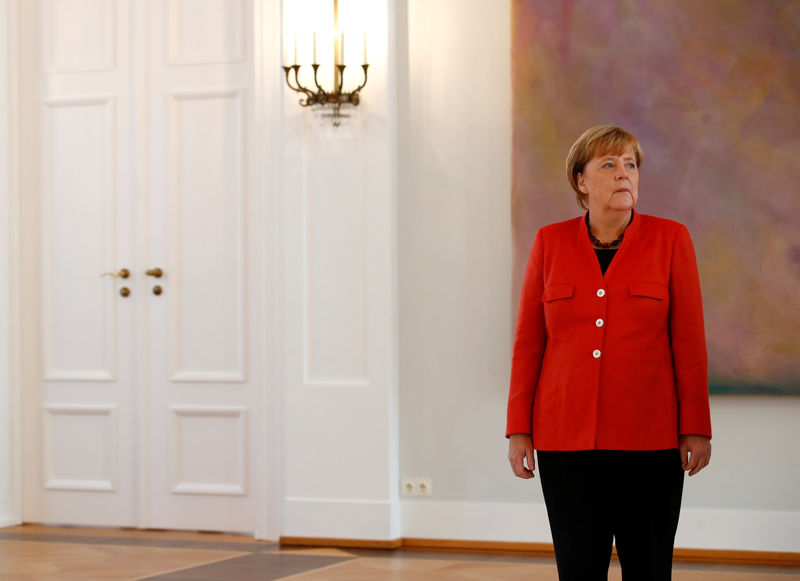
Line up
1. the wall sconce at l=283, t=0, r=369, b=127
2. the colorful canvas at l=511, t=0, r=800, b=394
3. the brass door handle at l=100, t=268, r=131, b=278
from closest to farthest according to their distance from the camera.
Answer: the colorful canvas at l=511, t=0, r=800, b=394
the wall sconce at l=283, t=0, r=369, b=127
the brass door handle at l=100, t=268, r=131, b=278

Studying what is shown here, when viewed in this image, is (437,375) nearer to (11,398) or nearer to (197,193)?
(197,193)

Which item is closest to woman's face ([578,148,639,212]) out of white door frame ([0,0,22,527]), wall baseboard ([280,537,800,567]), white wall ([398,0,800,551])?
white wall ([398,0,800,551])

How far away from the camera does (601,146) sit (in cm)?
203

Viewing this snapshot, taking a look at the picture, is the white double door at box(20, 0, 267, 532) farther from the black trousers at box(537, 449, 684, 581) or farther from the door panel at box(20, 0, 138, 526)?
the black trousers at box(537, 449, 684, 581)

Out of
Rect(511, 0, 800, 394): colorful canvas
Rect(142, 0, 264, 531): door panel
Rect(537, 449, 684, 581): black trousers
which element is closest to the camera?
Rect(537, 449, 684, 581): black trousers

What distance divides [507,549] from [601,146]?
233 cm

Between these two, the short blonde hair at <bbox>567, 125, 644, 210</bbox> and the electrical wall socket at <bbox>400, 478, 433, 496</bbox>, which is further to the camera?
the electrical wall socket at <bbox>400, 478, 433, 496</bbox>

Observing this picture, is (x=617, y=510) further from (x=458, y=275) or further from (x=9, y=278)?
(x=9, y=278)

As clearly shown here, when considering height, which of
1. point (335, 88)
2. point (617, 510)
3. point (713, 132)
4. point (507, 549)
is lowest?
point (507, 549)

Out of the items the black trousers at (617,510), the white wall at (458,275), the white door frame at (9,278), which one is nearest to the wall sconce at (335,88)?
the white wall at (458,275)

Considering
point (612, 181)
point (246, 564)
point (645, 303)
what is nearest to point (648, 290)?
point (645, 303)

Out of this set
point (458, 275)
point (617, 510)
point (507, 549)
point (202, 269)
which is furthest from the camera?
point (202, 269)

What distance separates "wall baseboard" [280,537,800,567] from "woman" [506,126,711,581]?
197 centimetres

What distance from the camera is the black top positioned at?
6.58 feet
